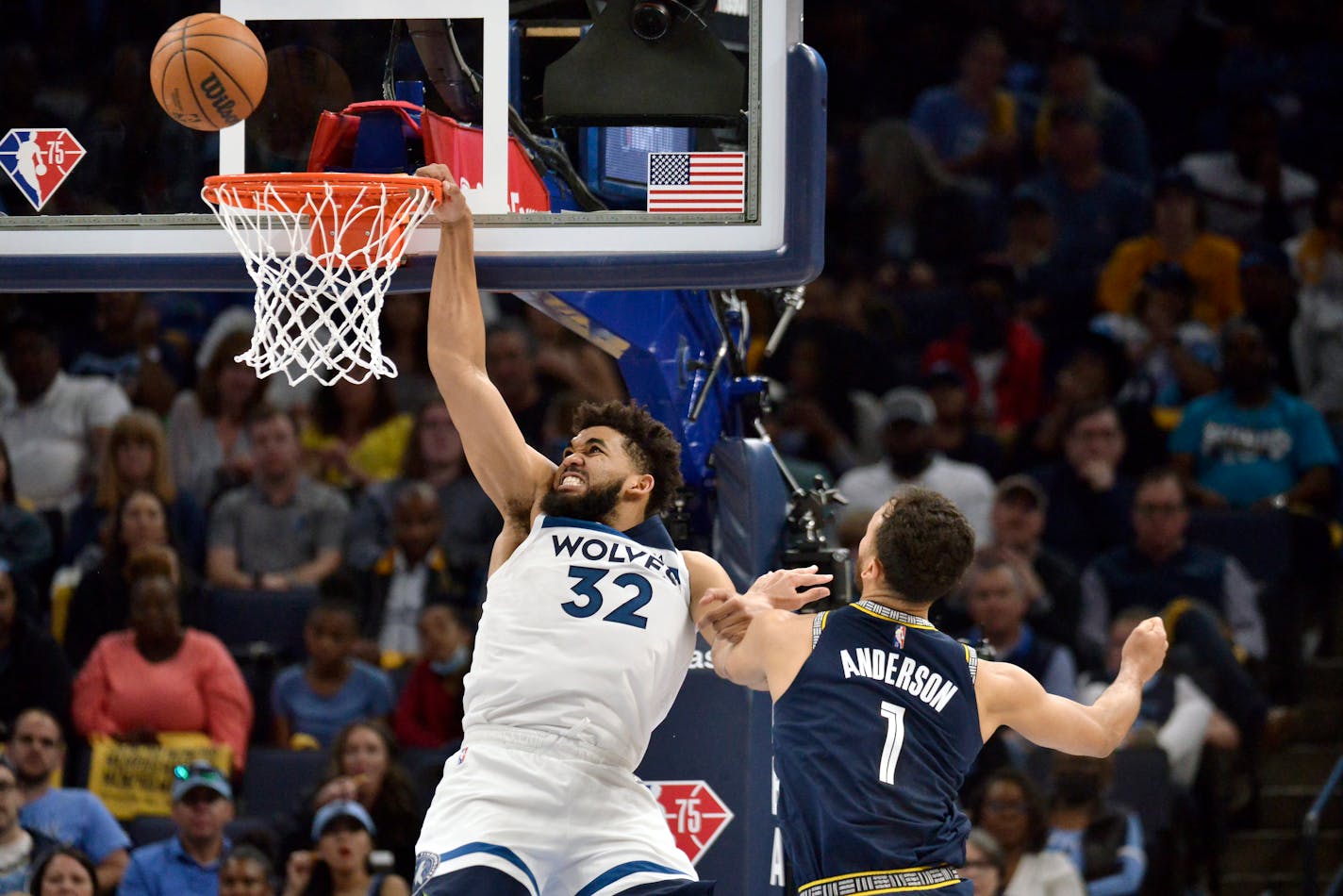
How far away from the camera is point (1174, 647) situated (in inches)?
374

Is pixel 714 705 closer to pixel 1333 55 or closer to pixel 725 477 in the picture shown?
A: pixel 725 477

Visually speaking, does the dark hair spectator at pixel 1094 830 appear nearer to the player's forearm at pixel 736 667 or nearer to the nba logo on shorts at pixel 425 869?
the player's forearm at pixel 736 667

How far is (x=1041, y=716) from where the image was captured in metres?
5.34

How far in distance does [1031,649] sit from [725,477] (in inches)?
118

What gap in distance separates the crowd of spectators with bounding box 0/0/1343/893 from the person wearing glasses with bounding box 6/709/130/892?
0.02 metres

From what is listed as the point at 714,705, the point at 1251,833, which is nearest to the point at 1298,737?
the point at 1251,833

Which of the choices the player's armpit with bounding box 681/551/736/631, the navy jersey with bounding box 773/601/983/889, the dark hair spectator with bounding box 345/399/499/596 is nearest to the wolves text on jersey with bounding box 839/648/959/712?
the navy jersey with bounding box 773/601/983/889

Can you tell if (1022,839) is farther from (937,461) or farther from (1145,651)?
(1145,651)

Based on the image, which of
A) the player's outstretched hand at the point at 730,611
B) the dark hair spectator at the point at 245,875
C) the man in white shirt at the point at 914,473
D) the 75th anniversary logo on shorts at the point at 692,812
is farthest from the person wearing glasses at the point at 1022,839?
the player's outstretched hand at the point at 730,611

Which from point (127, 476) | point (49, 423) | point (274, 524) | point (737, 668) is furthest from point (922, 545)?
point (49, 423)

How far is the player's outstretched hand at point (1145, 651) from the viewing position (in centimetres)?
554

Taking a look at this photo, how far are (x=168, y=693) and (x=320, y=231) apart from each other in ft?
13.5

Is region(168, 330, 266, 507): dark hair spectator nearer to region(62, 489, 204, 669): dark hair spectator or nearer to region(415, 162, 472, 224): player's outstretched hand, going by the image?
region(62, 489, 204, 669): dark hair spectator

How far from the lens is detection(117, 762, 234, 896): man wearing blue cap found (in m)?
8.31
